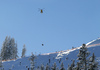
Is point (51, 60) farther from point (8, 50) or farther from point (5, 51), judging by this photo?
point (5, 51)

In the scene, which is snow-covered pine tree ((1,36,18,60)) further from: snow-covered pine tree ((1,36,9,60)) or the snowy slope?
the snowy slope

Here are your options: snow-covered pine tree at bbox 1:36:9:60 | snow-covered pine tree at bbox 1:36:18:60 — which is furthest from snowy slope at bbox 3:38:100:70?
snow-covered pine tree at bbox 1:36:9:60

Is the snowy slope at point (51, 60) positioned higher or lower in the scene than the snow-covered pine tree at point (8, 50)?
lower

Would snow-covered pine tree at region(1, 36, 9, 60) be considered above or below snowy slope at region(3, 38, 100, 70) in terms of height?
above

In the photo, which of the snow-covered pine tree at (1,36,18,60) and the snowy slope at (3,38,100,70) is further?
the snow-covered pine tree at (1,36,18,60)

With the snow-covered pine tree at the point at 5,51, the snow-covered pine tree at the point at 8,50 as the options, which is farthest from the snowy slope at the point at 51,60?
the snow-covered pine tree at the point at 5,51

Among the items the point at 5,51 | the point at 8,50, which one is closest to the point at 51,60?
the point at 8,50

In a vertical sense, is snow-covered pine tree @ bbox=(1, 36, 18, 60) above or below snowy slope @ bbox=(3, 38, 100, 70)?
above

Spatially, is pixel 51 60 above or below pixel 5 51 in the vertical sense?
below

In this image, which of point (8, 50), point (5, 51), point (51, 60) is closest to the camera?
point (51, 60)

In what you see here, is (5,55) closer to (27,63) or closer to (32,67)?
(27,63)

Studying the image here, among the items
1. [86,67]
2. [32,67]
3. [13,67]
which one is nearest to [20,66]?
[13,67]

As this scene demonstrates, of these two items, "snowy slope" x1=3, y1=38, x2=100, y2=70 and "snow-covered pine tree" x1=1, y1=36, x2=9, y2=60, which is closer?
"snowy slope" x1=3, y1=38, x2=100, y2=70

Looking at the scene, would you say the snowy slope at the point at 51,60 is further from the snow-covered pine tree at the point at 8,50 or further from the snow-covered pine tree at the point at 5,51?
the snow-covered pine tree at the point at 5,51
